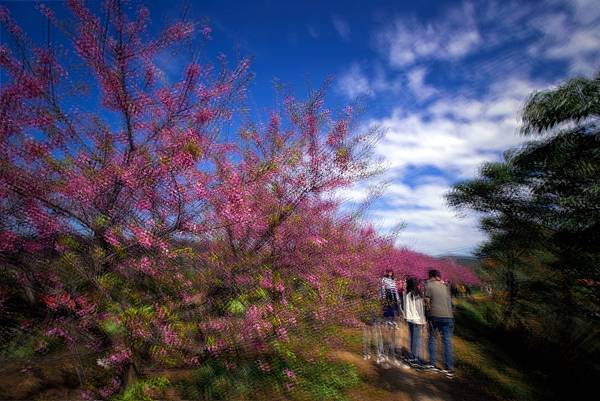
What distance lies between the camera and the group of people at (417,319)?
6.11m

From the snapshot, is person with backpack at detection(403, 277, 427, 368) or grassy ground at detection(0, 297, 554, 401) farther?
person with backpack at detection(403, 277, 427, 368)

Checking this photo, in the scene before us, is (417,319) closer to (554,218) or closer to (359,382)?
(359,382)

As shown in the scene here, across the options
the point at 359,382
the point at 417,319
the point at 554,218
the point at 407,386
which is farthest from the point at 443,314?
the point at 554,218

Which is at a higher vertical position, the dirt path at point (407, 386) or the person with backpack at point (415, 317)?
the person with backpack at point (415, 317)

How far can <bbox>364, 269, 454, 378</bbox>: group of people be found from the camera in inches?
241

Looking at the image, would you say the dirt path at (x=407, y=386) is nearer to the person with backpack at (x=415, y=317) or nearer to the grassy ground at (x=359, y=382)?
the grassy ground at (x=359, y=382)

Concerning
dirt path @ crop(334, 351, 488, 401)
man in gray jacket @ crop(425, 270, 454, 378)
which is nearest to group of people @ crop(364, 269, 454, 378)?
man in gray jacket @ crop(425, 270, 454, 378)

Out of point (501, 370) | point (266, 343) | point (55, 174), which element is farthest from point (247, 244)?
point (501, 370)

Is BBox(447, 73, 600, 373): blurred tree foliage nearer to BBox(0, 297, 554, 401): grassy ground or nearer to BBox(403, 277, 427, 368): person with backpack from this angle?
BBox(0, 297, 554, 401): grassy ground

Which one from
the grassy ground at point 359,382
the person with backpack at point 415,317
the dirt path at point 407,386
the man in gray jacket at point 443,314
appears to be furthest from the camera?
the person with backpack at point 415,317

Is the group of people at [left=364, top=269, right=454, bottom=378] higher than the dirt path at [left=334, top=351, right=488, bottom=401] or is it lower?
higher

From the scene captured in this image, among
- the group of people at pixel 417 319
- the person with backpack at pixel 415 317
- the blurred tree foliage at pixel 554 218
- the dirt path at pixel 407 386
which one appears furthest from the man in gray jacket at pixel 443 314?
the blurred tree foliage at pixel 554 218

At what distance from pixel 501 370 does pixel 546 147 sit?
6230 mm

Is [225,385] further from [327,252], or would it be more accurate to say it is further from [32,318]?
[327,252]
